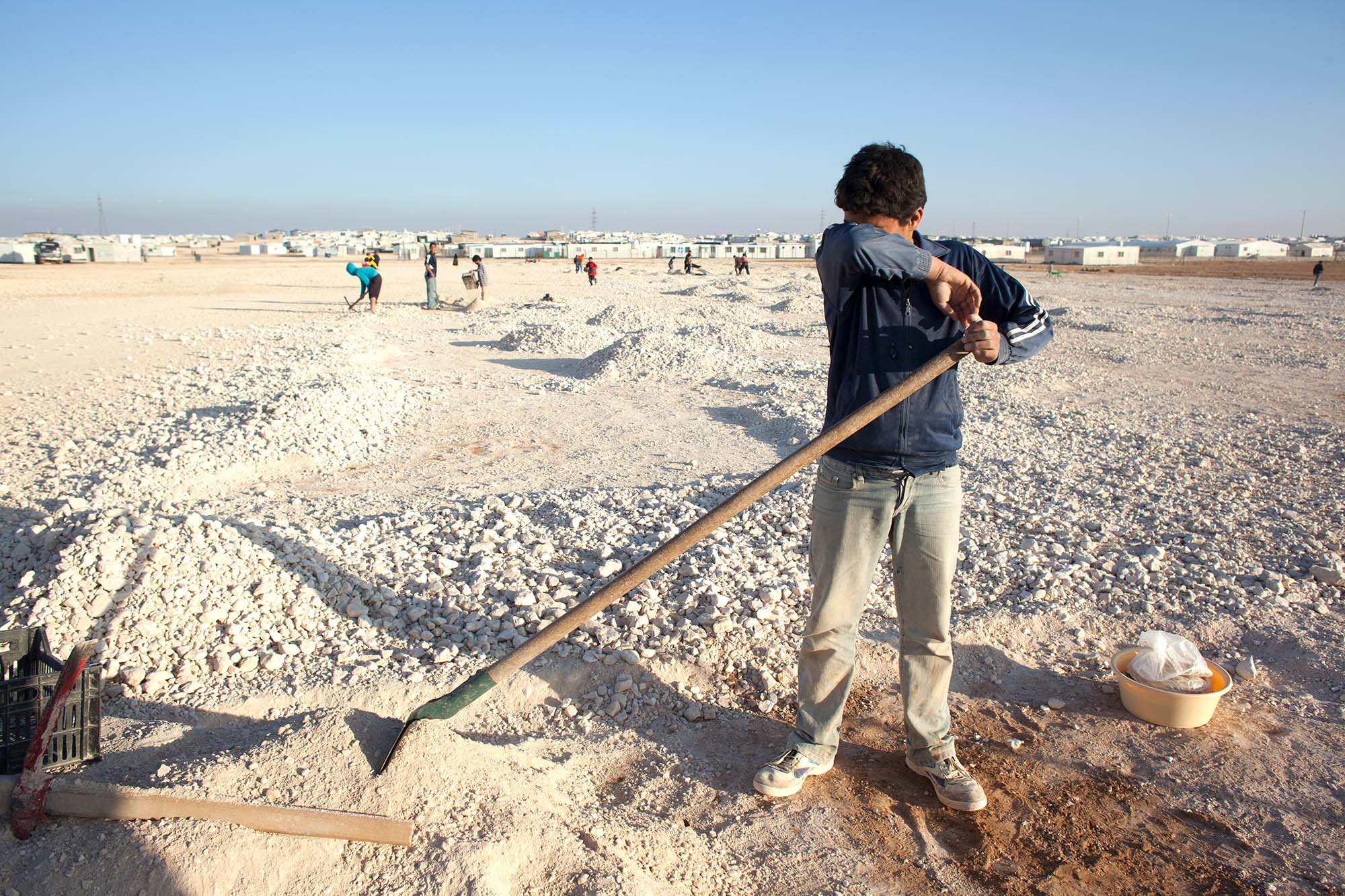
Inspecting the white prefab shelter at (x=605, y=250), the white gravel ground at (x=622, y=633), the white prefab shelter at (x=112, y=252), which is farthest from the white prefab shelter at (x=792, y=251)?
the white gravel ground at (x=622, y=633)

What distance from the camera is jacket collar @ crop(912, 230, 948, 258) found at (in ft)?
8.05

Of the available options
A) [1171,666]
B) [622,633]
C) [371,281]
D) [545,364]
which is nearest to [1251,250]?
[371,281]

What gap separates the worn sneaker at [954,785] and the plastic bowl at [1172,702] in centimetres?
83

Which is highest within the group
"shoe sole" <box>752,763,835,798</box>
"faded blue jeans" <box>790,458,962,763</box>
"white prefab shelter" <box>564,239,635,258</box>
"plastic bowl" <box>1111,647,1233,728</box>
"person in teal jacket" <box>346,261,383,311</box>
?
"white prefab shelter" <box>564,239,635,258</box>

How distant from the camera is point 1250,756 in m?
2.82

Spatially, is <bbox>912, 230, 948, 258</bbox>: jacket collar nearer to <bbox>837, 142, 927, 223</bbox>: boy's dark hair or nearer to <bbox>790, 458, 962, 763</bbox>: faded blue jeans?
<bbox>837, 142, 927, 223</bbox>: boy's dark hair

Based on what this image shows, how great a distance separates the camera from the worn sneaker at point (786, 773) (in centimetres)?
262

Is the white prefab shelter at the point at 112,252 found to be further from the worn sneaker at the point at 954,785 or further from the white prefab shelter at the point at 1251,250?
the white prefab shelter at the point at 1251,250

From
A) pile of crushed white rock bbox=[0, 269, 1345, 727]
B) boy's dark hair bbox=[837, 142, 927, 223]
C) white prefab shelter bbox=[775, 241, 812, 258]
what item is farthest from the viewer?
white prefab shelter bbox=[775, 241, 812, 258]

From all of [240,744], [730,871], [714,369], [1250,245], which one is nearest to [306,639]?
[240,744]

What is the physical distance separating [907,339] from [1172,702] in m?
1.75

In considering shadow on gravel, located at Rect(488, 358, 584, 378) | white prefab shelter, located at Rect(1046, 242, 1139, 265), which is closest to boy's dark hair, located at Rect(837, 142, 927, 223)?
shadow on gravel, located at Rect(488, 358, 584, 378)

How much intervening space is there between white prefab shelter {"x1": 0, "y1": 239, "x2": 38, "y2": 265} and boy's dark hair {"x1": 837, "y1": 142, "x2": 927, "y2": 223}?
5269 centimetres

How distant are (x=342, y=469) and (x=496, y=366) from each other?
536 cm
